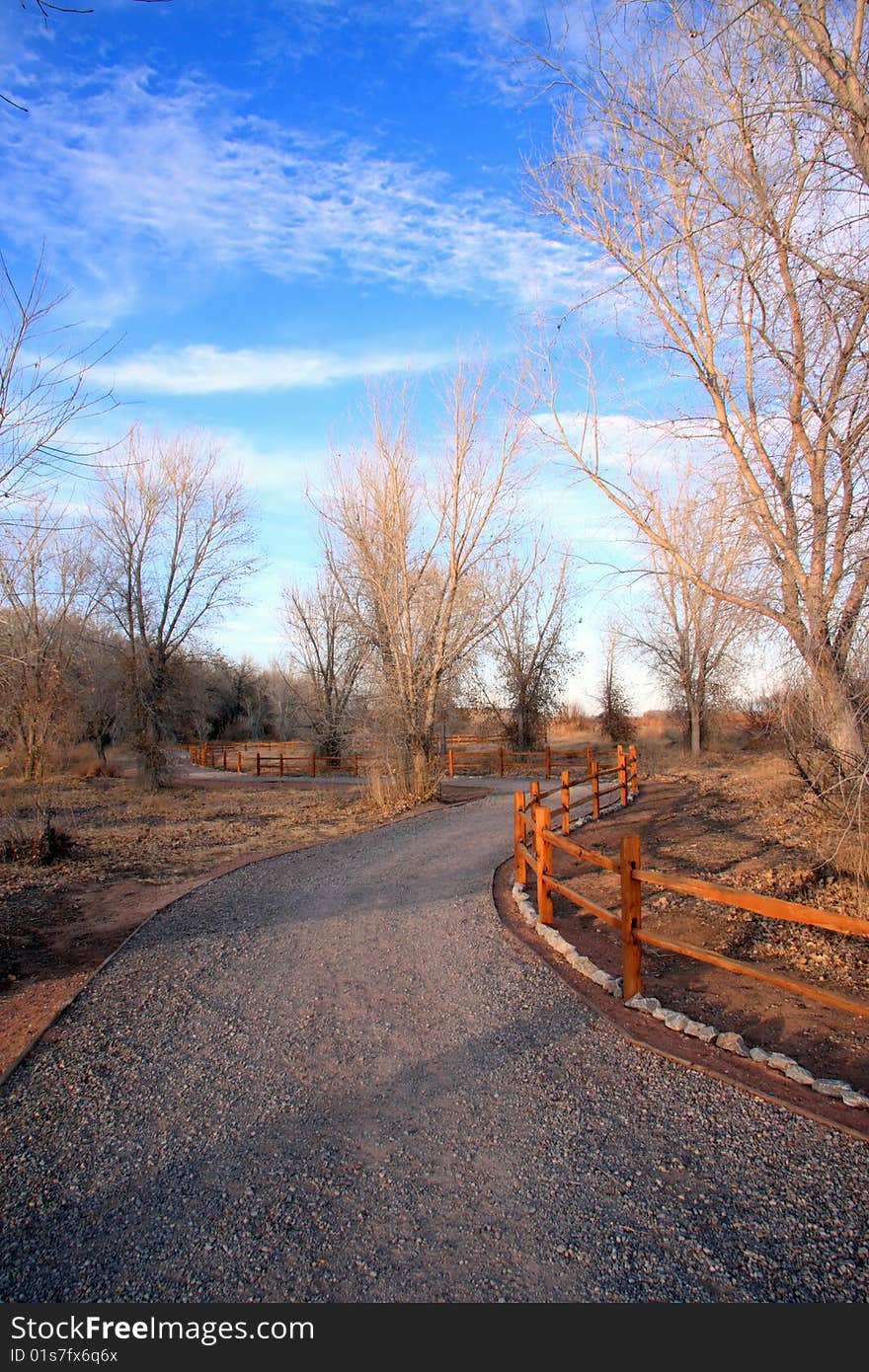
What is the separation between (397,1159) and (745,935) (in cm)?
518

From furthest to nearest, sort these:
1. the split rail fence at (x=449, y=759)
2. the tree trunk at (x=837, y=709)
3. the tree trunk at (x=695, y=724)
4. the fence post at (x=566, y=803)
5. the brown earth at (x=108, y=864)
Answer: the tree trunk at (x=695, y=724), the split rail fence at (x=449, y=759), the fence post at (x=566, y=803), the tree trunk at (x=837, y=709), the brown earth at (x=108, y=864)

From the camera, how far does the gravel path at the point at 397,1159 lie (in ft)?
8.77

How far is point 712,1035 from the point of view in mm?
4684

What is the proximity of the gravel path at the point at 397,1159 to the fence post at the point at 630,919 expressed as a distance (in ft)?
1.33

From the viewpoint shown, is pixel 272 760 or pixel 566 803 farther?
pixel 272 760

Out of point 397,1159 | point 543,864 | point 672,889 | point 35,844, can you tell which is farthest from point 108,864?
point 397,1159

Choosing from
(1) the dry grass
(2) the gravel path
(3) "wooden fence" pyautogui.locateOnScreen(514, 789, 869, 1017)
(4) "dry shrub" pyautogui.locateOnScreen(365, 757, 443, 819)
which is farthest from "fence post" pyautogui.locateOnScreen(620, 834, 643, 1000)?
(4) "dry shrub" pyautogui.locateOnScreen(365, 757, 443, 819)

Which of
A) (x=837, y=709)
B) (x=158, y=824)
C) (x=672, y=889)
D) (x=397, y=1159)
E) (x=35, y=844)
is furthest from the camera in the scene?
(x=158, y=824)

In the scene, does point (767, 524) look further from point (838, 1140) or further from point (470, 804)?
point (470, 804)

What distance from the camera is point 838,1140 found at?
350 cm

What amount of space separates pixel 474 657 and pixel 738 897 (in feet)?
51.6

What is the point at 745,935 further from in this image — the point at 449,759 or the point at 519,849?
the point at 449,759

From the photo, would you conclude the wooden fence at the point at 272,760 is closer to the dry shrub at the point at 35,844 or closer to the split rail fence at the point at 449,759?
the split rail fence at the point at 449,759

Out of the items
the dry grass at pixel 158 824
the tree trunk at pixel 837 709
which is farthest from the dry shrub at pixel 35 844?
the tree trunk at pixel 837 709
